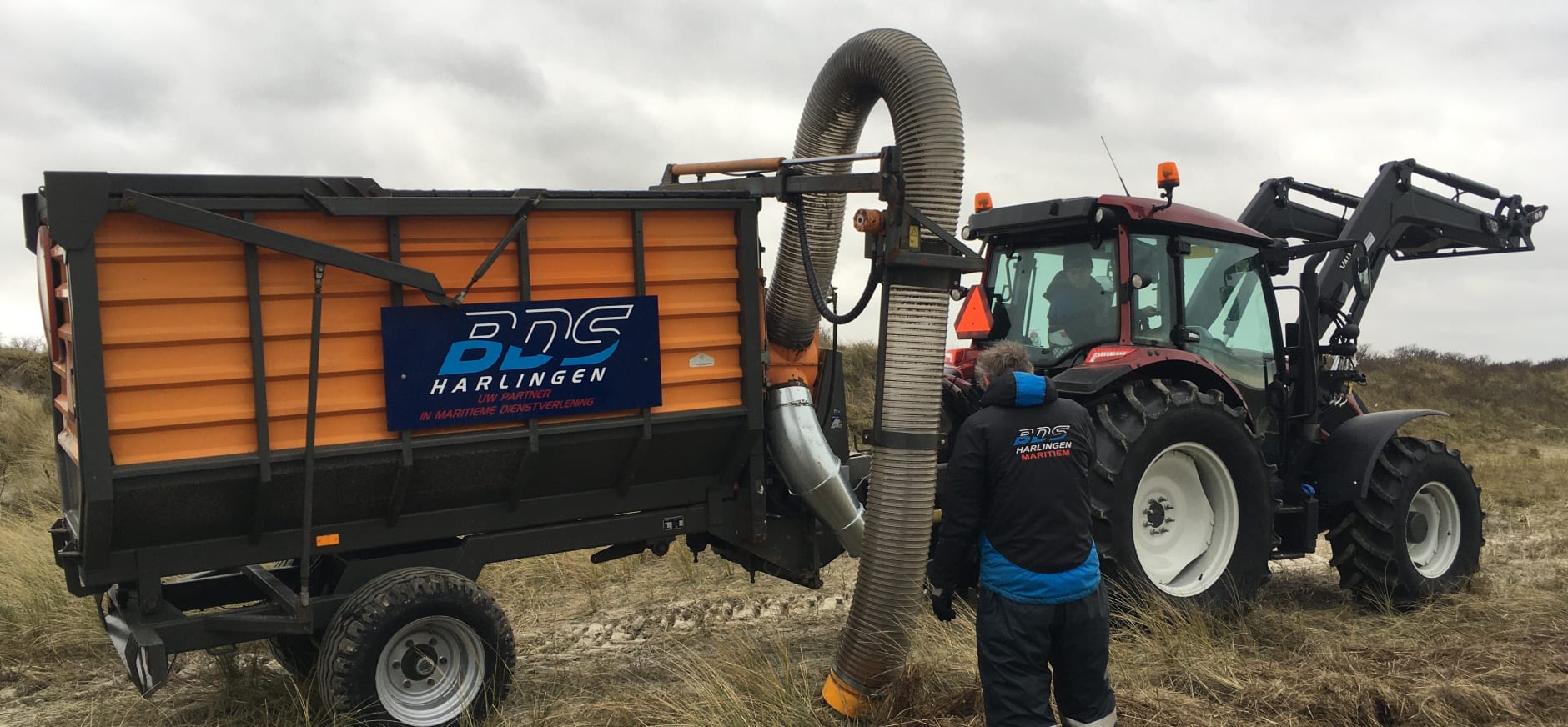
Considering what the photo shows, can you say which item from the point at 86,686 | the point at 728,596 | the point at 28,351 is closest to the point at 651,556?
the point at 728,596

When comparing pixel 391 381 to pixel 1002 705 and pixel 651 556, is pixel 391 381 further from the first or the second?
pixel 651 556

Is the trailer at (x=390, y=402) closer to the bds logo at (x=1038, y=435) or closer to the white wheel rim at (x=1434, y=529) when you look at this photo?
the bds logo at (x=1038, y=435)

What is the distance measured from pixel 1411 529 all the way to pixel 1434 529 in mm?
263

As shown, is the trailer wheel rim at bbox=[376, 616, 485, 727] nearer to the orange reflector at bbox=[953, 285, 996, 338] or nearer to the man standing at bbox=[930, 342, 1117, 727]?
the man standing at bbox=[930, 342, 1117, 727]

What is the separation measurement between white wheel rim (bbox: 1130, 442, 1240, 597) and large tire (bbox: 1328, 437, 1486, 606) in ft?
4.12

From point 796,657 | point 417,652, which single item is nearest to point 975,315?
point 796,657

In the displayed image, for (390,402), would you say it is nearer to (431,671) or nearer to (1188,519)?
(431,671)

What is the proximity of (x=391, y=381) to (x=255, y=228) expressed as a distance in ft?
2.66

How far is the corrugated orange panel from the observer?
4.50m

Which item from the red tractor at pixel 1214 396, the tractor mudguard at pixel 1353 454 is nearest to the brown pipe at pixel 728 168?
the red tractor at pixel 1214 396

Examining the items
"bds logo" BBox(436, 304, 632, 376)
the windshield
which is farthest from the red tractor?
"bds logo" BBox(436, 304, 632, 376)

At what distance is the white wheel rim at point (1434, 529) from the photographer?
7.90m

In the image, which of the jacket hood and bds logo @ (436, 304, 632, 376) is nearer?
the jacket hood

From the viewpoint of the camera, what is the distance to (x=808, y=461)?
5.86m
